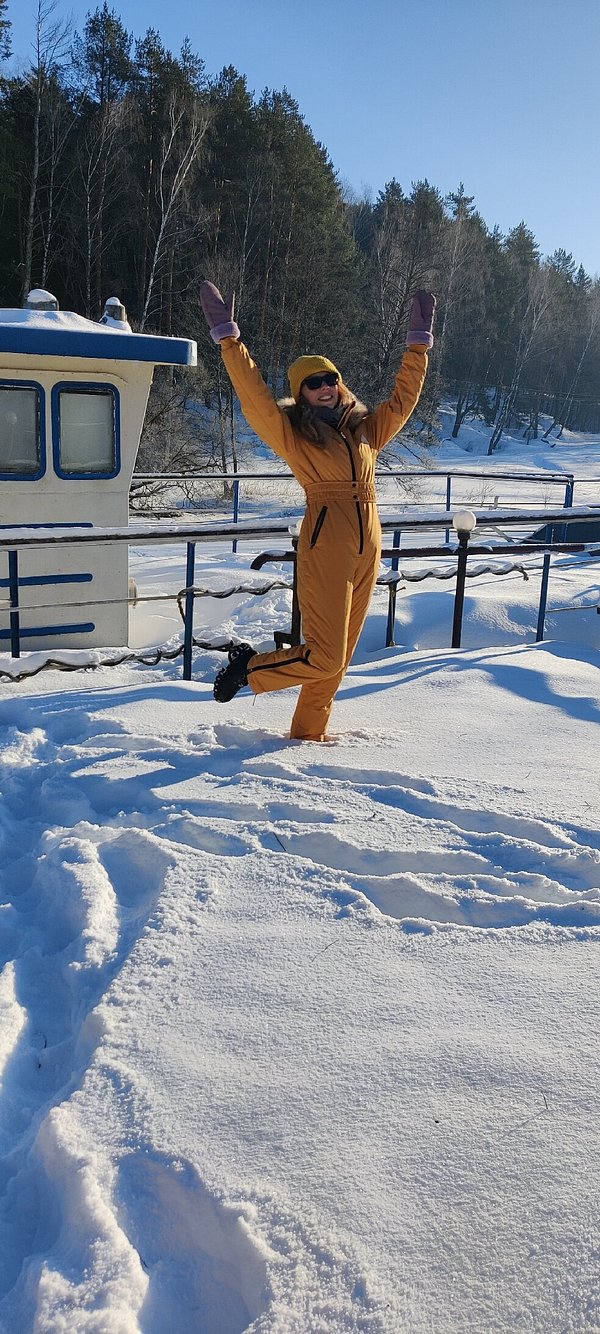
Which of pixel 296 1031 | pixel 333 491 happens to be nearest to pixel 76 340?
pixel 333 491

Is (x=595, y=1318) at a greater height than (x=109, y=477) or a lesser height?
lesser

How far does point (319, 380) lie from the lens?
3754 millimetres

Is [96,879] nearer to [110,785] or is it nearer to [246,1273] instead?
[110,785]

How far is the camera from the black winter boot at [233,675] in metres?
3.93

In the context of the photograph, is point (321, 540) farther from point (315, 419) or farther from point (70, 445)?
point (70, 445)

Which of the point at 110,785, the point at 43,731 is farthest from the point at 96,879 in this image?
the point at 43,731

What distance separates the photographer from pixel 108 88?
28.6m

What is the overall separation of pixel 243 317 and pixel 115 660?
28090 mm

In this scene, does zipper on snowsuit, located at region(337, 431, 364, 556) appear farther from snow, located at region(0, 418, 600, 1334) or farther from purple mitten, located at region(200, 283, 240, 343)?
snow, located at region(0, 418, 600, 1334)

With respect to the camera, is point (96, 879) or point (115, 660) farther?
point (115, 660)

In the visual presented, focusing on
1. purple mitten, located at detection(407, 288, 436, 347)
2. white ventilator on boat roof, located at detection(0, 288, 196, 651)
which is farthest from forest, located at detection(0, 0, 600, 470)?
purple mitten, located at detection(407, 288, 436, 347)

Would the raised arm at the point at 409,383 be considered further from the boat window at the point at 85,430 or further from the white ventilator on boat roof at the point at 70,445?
the boat window at the point at 85,430

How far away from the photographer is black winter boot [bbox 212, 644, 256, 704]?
393cm

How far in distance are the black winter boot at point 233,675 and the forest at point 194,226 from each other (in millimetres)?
17998
